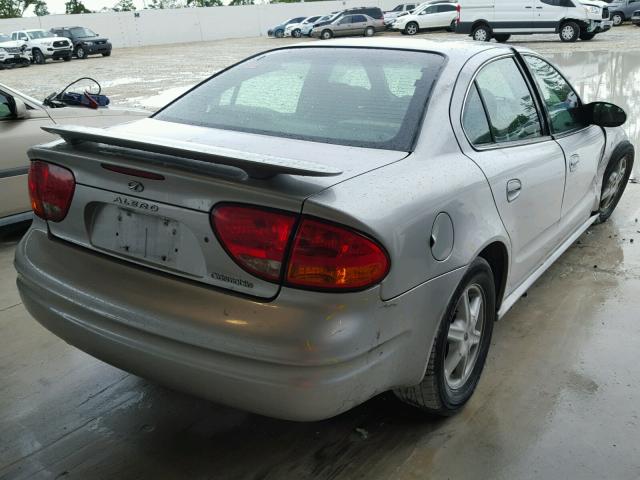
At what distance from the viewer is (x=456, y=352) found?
2654mm

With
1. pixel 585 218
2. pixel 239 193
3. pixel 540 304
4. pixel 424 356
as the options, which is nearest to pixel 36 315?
pixel 239 193

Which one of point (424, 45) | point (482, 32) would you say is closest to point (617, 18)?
point (482, 32)

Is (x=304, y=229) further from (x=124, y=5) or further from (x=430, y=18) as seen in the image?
(x=124, y=5)

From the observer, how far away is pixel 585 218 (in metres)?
4.25


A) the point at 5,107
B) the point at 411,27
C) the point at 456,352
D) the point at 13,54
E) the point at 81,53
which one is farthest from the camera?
the point at 411,27

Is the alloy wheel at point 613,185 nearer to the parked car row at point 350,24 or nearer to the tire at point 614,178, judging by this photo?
the tire at point 614,178

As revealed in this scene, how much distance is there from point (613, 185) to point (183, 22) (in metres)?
49.8

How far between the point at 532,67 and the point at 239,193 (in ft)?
7.54

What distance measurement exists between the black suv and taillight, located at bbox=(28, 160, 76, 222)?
3371cm

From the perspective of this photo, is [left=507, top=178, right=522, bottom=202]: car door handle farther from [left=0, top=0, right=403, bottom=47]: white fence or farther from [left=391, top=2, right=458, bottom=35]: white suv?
[left=0, top=0, right=403, bottom=47]: white fence

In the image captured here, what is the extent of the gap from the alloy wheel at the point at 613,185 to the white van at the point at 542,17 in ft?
68.0

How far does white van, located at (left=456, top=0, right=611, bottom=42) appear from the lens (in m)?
23.8

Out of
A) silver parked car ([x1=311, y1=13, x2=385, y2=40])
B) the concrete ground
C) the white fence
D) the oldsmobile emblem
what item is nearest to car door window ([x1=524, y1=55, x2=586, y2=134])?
the concrete ground

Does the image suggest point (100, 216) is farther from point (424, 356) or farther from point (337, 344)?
point (424, 356)
